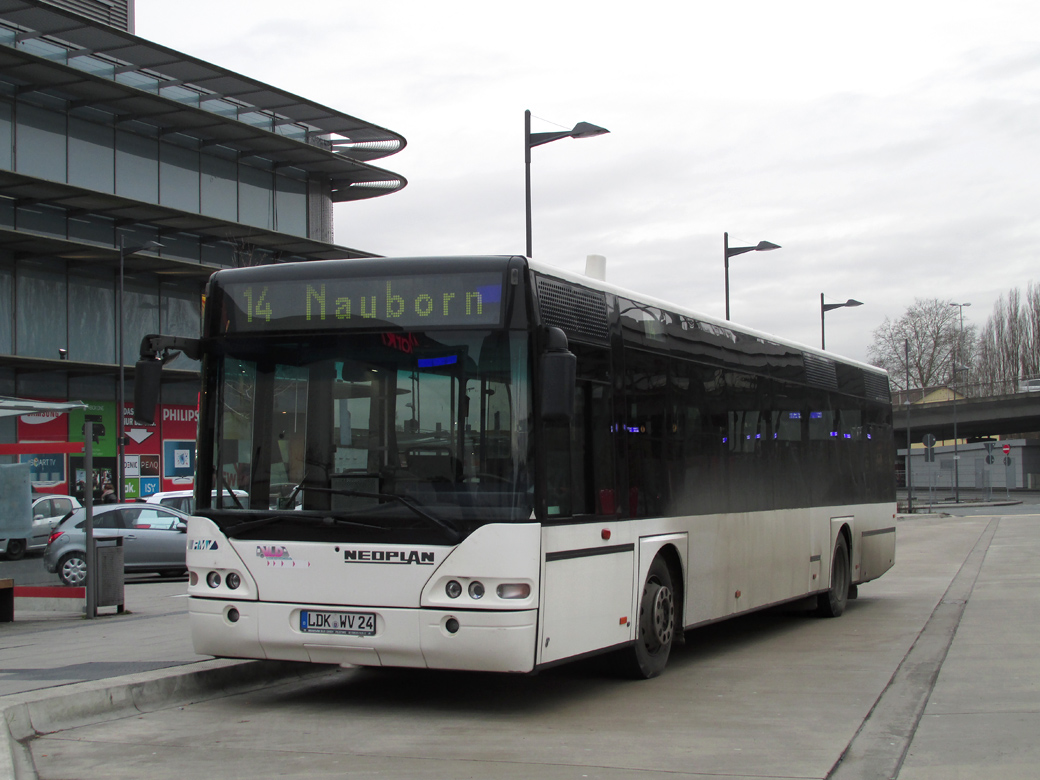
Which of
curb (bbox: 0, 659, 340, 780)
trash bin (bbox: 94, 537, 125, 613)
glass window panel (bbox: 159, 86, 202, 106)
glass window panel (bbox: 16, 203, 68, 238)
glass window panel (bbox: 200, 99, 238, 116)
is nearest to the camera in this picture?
curb (bbox: 0, 659, 340, 780)

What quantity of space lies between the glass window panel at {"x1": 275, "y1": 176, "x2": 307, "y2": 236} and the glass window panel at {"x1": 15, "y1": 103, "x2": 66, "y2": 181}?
10.1 metres

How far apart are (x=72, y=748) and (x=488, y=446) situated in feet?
9.87

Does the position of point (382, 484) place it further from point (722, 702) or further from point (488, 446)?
point (722, 702)

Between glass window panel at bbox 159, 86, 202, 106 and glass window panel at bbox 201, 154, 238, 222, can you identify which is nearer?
glass window panel at bbox 159, 86, 202, 106

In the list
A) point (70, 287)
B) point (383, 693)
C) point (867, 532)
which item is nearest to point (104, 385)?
point (70, 287)

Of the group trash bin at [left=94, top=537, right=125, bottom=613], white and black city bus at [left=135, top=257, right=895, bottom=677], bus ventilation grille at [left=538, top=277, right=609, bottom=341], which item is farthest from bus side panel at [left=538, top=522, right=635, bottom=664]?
trash bin at [left=94, top=537, right=125, bottom=613]

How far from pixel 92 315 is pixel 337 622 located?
37570 millimetres

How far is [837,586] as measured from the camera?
604 inches

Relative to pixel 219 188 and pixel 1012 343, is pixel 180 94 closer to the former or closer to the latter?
pixel 219 188

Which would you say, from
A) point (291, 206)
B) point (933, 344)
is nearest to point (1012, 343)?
point (933, 344)

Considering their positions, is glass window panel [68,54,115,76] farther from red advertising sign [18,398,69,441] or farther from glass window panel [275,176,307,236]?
red advertising sign [18,398,69,441]

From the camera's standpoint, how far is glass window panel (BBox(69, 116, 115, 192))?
40969mm

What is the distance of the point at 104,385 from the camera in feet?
144

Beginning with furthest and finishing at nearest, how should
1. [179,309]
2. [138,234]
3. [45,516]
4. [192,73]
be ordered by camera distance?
1. [179,309]
2. [138,234]
3. [192,73]
4. [45,516]
